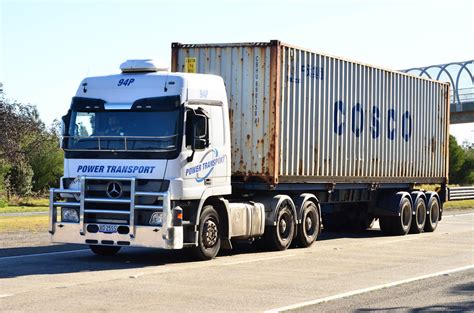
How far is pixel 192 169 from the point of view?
52.5 ft

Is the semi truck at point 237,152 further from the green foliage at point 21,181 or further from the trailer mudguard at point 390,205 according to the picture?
the green foliage at point 21,181

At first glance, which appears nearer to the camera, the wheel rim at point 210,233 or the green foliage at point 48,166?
the wheel rim at point 210,233

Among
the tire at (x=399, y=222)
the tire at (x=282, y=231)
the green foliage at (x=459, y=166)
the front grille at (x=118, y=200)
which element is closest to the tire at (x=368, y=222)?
the tire at (x=399, y=222)

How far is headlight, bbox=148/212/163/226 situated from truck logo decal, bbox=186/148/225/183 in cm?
94

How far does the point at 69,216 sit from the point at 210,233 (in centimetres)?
255

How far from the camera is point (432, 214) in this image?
2611cm

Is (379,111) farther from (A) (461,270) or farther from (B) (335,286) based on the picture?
(B) (335,286)

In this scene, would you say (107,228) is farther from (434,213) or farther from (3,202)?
(3,202)

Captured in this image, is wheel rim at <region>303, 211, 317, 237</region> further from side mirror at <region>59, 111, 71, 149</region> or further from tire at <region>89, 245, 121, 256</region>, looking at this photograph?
side mirror at <region>59, 111, 71, 149</region>

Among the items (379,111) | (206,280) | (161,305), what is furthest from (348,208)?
(161,305)

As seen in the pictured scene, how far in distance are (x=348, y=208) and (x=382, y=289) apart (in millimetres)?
11970

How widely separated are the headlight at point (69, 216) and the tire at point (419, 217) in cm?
1176

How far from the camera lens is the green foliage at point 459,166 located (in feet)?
292

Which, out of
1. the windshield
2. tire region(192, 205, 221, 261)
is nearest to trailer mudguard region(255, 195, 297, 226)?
tire region(192, 205, 221, 261)
